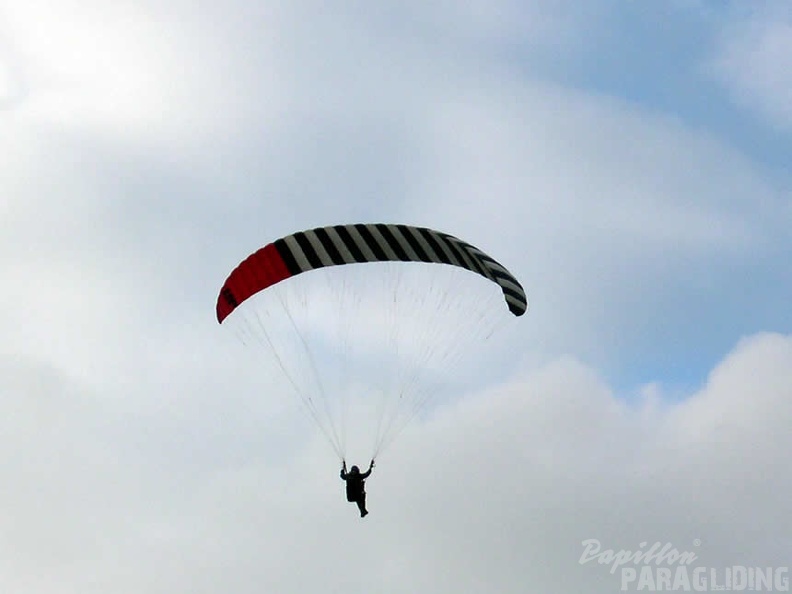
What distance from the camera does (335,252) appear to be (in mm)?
39469

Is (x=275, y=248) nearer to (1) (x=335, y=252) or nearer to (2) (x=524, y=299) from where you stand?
(1) (x=335, y=252)

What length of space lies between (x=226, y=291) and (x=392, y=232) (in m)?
5.31

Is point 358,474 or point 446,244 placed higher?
point 446,244

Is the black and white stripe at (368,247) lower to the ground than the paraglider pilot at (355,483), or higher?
higher

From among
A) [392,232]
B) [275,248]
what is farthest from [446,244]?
[275,248]

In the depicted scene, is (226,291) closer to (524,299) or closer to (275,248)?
(275,248)

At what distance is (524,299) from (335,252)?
19.4 feet

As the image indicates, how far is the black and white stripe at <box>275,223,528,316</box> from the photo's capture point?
3950 centimetres

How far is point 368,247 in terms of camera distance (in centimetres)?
3962

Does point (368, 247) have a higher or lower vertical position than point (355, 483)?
higher

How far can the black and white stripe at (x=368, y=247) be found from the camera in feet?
130

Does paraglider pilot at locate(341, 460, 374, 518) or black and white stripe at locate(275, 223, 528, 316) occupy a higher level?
black and white stripe at locate(275, 223, 528, 316)

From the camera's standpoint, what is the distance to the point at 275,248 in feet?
131

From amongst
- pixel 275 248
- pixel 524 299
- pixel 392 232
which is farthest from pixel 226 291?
pixel 524 299
